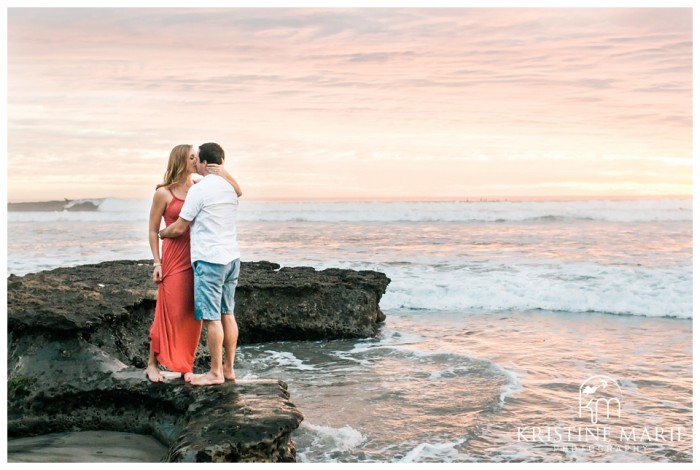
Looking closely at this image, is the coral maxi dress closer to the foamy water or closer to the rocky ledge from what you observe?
the rocky ledge

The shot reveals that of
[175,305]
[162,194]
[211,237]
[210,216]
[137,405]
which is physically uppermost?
[162,194]

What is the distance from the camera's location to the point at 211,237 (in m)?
5.27

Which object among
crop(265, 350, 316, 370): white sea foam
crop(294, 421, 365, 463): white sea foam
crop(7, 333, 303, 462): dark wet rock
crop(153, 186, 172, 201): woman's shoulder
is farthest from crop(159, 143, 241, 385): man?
crop(265, 350, 316, 370): white sea foam

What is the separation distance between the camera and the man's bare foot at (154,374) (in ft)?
18.4

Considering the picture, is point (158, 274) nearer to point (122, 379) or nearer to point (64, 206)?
point (122, 379)

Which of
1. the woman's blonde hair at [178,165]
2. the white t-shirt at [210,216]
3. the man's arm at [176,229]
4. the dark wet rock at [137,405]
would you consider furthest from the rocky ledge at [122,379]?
the woman's blonde hair at [178,165]

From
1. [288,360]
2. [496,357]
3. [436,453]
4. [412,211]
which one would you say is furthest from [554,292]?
[412,211]

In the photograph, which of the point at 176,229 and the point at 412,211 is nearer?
the point at 176,229

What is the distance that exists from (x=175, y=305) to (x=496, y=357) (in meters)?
4.13

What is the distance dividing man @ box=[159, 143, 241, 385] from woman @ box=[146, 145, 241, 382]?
0.11m

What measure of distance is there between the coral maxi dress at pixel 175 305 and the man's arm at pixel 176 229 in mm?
87

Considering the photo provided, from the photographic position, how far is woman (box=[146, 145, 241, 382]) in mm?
5438

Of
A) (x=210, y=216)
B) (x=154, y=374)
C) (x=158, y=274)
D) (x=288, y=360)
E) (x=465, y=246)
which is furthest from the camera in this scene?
(x=465, y=246)

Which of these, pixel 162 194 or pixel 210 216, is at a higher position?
pixel 162 194
